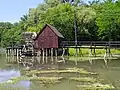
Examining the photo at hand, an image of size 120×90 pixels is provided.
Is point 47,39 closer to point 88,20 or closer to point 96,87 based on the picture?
point 88,20

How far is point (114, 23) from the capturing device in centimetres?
5816

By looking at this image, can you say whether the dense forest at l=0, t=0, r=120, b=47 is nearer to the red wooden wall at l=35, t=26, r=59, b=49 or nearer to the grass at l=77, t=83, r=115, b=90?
the red wooden wall at l=35, t=26, r=59, b=49

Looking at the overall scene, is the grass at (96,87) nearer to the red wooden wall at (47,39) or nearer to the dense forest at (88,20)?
the red wooden wall at (47,39)

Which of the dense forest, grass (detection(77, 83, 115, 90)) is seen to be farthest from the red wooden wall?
grass (detection(77, 83, 115, 90))

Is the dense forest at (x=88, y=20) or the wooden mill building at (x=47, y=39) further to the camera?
the dense forest at (x=88, y=20)

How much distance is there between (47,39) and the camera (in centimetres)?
5491

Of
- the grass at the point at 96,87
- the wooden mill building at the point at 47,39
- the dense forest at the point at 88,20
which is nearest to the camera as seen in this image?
the grass at the point at 96,87

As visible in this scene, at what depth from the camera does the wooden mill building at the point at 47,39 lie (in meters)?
54.2

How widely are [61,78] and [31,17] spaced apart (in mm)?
59107

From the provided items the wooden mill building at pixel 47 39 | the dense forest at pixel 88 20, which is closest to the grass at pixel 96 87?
the wooden mill building at pixel 47 39

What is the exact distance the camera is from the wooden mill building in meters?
54.2

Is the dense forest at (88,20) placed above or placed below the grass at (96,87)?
above

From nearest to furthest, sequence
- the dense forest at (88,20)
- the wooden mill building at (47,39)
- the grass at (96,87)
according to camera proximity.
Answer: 1. the grass at (96,87)
2. the wooden mill building at (47,39)
3. the dense forest at (88,20)

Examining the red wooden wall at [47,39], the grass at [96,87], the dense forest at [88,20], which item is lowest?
the grass at [96,87]
